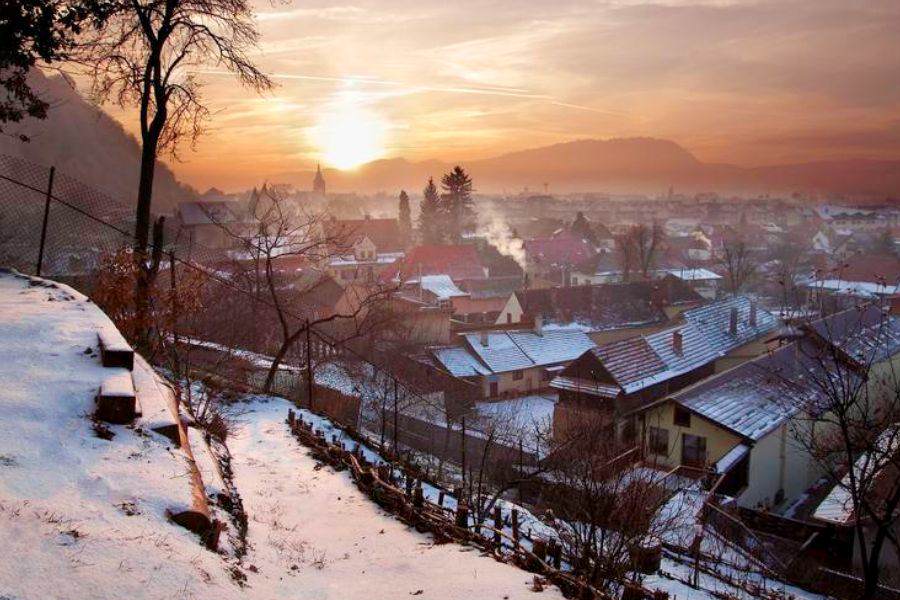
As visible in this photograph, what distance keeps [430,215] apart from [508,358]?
51169 millimetres

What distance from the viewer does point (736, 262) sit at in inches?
3255

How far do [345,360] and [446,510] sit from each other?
2342cm

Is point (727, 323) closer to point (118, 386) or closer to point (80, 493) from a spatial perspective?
point (118, 386)

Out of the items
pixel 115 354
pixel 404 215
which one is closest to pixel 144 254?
pixel 115 354

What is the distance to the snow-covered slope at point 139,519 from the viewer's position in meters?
4.41

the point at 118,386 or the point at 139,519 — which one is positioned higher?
the point at 118,386

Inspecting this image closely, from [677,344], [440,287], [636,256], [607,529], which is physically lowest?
[607,529]

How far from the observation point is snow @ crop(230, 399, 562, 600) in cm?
585

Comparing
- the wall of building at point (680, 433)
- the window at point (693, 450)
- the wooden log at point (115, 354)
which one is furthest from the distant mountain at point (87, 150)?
the wooden log at point (115, 354)

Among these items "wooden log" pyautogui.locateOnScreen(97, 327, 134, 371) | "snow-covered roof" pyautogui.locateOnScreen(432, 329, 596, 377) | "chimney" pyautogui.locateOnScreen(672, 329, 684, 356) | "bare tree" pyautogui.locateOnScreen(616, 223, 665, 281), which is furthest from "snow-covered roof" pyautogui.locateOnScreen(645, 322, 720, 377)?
"bare tree" pyautogui.locateOnScreen(616, 223, 665, 281)

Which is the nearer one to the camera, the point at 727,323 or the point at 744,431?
the point at 744,431

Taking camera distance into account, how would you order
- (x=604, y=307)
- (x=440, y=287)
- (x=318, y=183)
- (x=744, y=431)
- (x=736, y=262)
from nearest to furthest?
(x=744, y=431), (x=604, y=307), (x=440, y=287), (x=736, y=262), (x=318, y=183)

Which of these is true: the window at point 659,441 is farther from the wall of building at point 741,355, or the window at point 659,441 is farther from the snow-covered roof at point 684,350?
the wall of building at point 741,355

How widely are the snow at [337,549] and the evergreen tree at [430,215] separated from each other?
245ft
